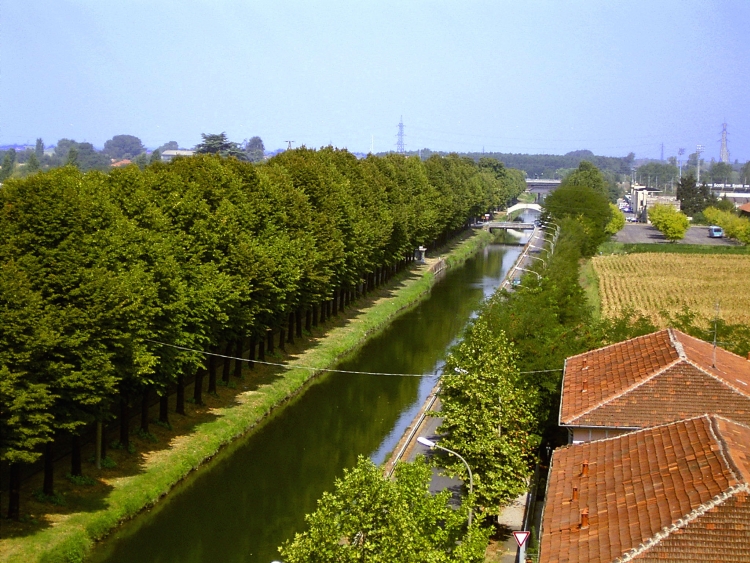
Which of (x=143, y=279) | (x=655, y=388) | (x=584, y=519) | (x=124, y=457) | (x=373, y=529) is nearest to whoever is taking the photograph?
(x=373, y=529)

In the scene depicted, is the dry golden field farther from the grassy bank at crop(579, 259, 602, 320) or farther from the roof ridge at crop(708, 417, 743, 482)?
the roof ridge at crop(708, 417, 743, 482)

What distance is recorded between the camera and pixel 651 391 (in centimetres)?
2650

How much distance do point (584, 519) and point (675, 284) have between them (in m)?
68.9

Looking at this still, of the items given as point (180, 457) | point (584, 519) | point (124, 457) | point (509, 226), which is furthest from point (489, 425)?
point (509, 226)

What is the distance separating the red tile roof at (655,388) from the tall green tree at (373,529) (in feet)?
27.2

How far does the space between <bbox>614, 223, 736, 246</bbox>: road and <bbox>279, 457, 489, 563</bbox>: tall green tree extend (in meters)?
121

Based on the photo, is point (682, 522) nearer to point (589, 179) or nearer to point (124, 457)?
point (124, 457)

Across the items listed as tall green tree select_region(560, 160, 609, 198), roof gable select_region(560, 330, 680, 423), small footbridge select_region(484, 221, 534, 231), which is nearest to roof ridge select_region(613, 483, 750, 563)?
roof gable select_region(560, 330, 680, 423)

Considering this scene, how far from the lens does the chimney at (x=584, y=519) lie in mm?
18891

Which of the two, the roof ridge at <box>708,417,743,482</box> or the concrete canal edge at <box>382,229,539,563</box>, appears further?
the concrete canal edge at <box>382,229,539,563</box>

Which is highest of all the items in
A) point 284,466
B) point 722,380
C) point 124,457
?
point 722,380

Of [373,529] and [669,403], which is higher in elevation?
[669,403]

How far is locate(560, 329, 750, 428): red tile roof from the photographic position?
25.6m

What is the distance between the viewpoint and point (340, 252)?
5625 cm
